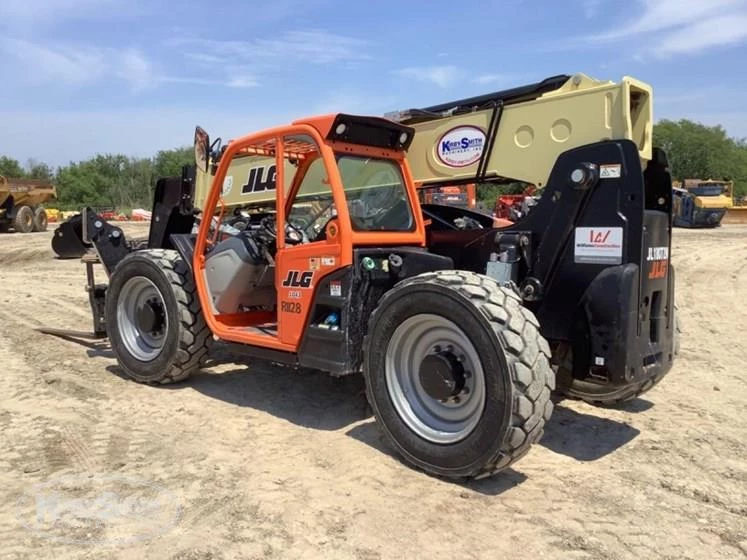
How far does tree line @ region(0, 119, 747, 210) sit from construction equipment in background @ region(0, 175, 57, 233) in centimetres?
2784

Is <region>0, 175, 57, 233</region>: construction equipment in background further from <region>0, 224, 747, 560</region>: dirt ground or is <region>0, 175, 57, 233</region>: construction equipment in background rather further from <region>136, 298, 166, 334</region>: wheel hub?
<region>136, 298, 166, 334</region>: wheel hub

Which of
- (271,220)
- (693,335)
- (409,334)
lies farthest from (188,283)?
(693,335)

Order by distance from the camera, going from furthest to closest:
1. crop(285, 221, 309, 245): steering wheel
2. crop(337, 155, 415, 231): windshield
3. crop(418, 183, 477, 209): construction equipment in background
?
1. crop(418, 183, 477, 209): construction equipment in background
2. crop(285, 221, 309, 245): steering wheel
3. crop(337, 155, 415, 231): windshield

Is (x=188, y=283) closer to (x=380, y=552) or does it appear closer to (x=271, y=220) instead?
(x=271, y=220)

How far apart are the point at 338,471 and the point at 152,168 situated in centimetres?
7771

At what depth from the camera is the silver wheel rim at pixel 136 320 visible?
6.25 m

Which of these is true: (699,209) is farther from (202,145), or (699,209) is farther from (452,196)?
(202,145)

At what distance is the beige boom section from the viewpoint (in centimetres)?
451

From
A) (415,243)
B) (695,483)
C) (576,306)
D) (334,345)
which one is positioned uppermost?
(415,243)

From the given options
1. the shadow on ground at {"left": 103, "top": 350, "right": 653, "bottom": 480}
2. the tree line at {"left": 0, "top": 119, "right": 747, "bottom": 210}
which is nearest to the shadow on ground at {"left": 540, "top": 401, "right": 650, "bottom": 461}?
the shadow on ground at {"left": 103, "top": 350, "right": 653, "bottom": 480}

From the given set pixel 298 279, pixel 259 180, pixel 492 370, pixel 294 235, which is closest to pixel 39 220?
pixel 259 180

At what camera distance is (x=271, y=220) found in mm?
6199

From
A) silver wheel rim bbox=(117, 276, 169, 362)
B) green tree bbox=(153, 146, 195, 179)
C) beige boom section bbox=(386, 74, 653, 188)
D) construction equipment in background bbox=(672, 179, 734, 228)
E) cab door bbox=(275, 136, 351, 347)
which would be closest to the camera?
beige boom section bbox=(386, 74, 653, 188)

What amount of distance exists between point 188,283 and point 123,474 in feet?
6.89
